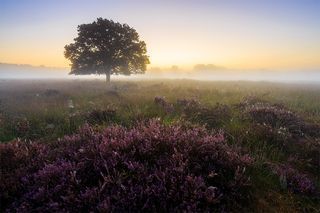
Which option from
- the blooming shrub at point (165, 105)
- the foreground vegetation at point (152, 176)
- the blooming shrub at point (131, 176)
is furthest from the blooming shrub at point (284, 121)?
the blooming shrub at point (131, 176)

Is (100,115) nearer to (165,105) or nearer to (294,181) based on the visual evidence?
(165,105)

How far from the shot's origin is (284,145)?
5.85m

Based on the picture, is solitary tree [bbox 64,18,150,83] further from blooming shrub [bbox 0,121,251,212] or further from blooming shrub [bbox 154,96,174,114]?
blooming shrub [bbox 0,121,251,212]

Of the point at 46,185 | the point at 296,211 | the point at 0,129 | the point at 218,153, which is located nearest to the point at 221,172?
the point at 218,153

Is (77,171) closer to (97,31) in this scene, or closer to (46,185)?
(46,185)

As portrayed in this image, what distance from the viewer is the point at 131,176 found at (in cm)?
353

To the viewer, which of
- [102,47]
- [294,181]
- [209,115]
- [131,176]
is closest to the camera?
[131,176]

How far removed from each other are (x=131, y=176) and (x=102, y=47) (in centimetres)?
3443

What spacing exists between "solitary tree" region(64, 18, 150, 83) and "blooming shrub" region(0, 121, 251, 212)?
33.0 meters

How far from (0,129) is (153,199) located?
5.58m

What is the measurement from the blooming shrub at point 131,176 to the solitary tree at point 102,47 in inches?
1299

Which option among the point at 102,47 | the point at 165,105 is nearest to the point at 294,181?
the point at 165,105

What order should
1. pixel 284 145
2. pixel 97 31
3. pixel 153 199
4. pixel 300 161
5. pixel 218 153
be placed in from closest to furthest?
pixel 153 199
pixel 218 153
pixel 300 161
pixel 284 145
pixel 97 31

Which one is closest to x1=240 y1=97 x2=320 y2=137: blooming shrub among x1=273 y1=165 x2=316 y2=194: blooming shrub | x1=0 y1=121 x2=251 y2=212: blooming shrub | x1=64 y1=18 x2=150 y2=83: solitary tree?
x1=273 y1=165 x2=316 y2=194: blooming shrub
